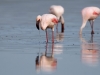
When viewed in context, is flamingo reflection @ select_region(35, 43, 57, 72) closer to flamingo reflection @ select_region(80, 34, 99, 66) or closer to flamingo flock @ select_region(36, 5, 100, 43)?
flamingo reflection @ select_region(80, 34, 99, 66)

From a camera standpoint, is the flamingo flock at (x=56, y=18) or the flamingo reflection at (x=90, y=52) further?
the flamingo flock at (x=56, y=18)

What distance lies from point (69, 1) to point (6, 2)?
4007mm

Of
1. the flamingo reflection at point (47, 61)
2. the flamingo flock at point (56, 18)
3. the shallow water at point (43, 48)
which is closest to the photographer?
the shallow water at point (43, 48)

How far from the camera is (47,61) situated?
1285 centimetres

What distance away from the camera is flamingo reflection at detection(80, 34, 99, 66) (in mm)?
12680

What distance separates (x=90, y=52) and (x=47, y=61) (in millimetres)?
1696

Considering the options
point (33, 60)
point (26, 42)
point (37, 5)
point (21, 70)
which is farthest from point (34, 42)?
point (37, 5)

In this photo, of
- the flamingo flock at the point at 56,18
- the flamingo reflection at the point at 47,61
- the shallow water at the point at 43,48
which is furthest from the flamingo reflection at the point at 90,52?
the flamingo flock at the point at 56,18

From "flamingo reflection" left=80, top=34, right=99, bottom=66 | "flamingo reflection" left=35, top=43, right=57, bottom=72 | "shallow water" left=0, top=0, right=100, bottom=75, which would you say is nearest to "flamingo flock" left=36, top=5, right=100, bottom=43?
"shallow water" left=0, top=0, right=100, bottom=75

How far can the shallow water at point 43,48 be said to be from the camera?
11867 mm

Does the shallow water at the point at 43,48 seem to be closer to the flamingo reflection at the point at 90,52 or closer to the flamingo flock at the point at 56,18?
the flamingo reflection at the point at 90,52

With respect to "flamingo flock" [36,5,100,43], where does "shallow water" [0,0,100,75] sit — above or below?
below

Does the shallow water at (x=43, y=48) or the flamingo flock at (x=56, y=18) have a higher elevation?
the flamingo flock at (x=56, y=18)

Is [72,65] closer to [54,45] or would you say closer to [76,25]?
[54,45]
